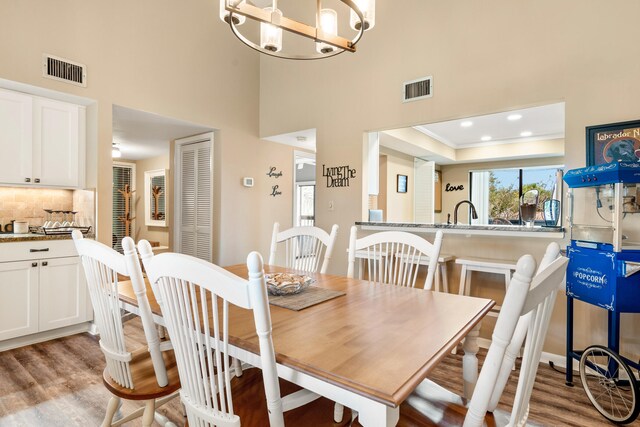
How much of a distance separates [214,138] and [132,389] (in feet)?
11.9

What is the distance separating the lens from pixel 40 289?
3.02 m

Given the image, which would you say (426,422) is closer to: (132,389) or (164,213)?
(132,389)

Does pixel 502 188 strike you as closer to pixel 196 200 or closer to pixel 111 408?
pixel 196 200

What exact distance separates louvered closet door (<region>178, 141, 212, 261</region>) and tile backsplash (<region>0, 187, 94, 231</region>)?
146 centimetres

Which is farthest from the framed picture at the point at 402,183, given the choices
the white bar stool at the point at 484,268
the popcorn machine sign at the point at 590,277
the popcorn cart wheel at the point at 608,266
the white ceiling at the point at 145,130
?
the popcorn machine sign at the point at 590,277

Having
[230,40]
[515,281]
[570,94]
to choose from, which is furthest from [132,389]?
[230,40]

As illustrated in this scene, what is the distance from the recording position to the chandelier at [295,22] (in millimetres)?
1756

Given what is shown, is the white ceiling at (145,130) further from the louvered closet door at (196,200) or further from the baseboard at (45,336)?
the baseboard at (45,336)

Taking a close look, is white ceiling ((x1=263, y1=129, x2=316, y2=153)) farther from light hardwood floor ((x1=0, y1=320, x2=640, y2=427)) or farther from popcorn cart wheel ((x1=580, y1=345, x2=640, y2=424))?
popcorn cart wheel ((x1=580, y1=345, x2=640, y2=424))

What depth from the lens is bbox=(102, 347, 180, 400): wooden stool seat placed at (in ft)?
4.41

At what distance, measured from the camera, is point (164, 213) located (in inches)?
292

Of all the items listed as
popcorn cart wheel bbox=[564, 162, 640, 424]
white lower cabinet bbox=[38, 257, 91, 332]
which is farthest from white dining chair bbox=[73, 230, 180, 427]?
popcorn cart wheel bbox=[564, 162, 640, 424]

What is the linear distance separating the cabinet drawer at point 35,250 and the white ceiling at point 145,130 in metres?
1.44

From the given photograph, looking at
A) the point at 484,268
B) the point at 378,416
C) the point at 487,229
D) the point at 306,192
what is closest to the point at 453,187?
the point at 306,192
